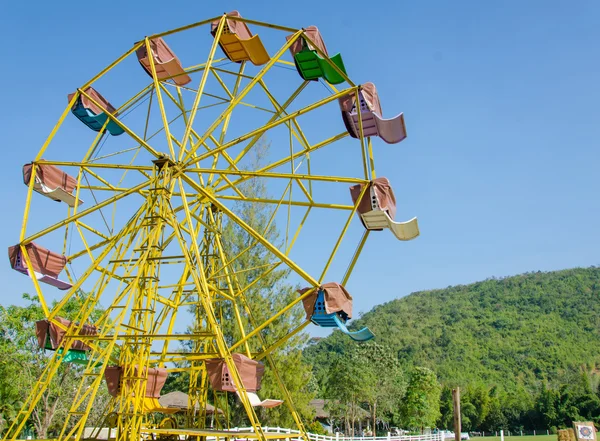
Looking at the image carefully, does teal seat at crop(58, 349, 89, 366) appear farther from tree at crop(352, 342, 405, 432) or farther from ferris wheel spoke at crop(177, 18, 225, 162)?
tree at crop(352, 342, 405, 432)

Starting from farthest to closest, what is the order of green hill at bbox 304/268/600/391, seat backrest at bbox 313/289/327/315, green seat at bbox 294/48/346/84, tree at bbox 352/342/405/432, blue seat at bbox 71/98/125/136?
1. green hill at bbox 304/268/600/391
2. tree at bbox 352/342/405/432
3. blue seat at bbox 71/98/125/136
4. green seat at bbox 294/48/346/84
5. seat backrest at bbox 313/289/327/315

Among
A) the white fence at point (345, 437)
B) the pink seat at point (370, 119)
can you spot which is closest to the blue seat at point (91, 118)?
the pink seat at point (370, 119)

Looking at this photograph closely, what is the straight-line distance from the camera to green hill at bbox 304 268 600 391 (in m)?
89.9

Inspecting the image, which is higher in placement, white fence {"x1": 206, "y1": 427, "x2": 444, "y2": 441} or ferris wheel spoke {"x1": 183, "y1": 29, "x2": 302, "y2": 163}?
ferris wheel spoke {"x1": 183, "y1": 29, "x2": 302, "y2": 163}

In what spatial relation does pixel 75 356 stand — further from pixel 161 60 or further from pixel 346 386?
pixel 346 386

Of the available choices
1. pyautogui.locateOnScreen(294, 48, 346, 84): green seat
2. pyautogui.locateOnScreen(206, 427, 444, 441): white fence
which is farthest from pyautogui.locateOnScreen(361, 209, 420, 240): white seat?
pyautogui.locateOnScreen(206, 427, 444, 441): white fence

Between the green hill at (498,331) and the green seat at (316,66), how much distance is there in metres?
61.5

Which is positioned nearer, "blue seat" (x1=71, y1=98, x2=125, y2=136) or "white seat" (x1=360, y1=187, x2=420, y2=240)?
"white seat" (x1=360, y1=187, x2=420, y2=240)

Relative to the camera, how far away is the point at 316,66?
14734 millimetres

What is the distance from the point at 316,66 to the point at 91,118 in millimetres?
6106

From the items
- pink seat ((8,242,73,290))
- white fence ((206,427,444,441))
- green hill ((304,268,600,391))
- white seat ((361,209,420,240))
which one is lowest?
white fence ((206,427,444,441))

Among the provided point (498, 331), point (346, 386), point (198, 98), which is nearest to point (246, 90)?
point (198, 98)

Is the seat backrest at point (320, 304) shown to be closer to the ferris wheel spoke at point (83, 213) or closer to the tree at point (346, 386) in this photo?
the ferris wheel spoke at point (83, 213)

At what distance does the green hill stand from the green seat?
61.5 metres
